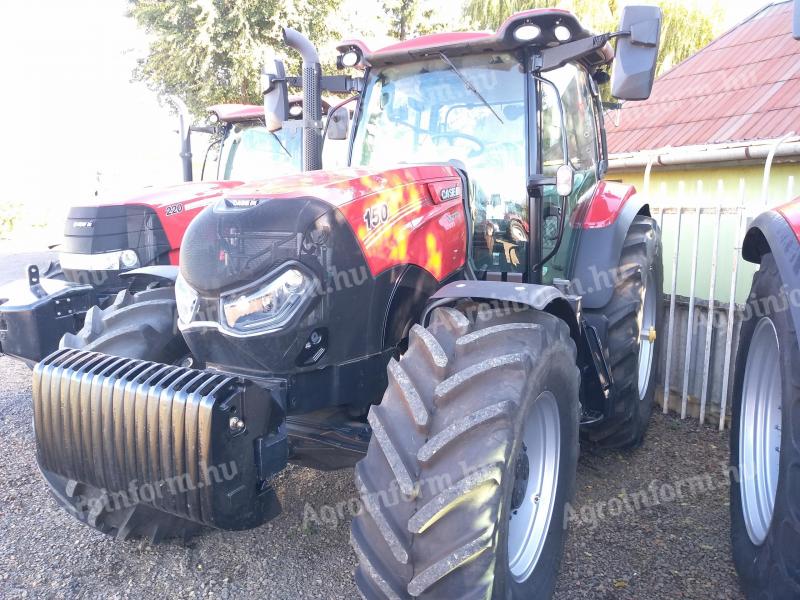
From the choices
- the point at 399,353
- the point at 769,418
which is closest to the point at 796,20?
the point at 769,418

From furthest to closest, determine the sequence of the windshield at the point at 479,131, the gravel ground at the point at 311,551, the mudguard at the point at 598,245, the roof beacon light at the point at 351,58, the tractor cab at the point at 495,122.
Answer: the mudguard at the point at 598,245 → the roof beacon light at the point at 351,58 → the windshield at the point at 479,131 → the tractor cab at the point at 495,122 → the gravel ground at the point at 311,551

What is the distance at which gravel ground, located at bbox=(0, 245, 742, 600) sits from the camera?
2703 millimetres

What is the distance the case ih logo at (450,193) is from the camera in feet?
9.36

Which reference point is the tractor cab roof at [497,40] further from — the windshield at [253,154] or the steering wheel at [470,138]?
the windshield at [253,154]

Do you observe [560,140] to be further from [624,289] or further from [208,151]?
[208,151]

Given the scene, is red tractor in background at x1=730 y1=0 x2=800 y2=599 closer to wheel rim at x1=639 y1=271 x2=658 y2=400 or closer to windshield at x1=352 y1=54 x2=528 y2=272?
windshield at x1=352 y1=54 x2=528 y2=272

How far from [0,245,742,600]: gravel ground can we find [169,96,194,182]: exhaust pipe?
10.6ft

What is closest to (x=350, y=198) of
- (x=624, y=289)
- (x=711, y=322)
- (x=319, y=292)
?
(x=319, y=292)

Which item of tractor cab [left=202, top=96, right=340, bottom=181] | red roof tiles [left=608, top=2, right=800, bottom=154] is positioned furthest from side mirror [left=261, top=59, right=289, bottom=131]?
red roof tiles [left=608, top=2, right=800, bottom=154]

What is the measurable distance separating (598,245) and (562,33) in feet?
3.73

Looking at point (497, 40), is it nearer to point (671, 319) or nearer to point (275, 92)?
point (275, 92)

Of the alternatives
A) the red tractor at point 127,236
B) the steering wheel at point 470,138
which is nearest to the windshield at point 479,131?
the steering wheel at point 470,138

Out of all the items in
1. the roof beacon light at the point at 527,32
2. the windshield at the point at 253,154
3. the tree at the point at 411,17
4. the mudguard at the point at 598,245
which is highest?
the tree at the point at 411,17

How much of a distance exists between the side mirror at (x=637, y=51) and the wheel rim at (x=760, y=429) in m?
1.10
